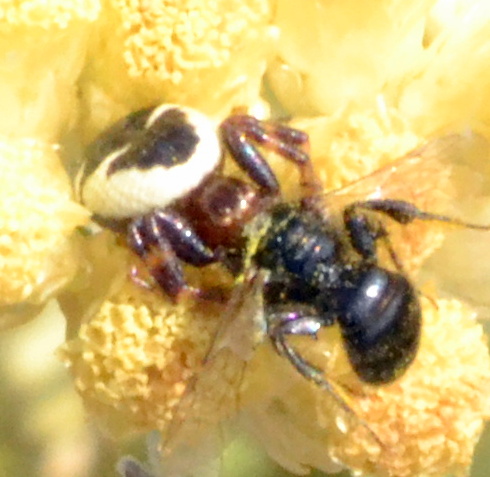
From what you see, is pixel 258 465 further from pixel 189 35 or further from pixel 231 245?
pixel 189 35

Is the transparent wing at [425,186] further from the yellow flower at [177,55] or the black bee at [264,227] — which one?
the yellow flower at [177,55]

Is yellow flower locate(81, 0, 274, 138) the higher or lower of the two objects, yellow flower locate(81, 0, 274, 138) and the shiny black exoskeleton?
the higher

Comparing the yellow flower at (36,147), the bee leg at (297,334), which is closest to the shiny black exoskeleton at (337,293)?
the bee leg at (297,334)

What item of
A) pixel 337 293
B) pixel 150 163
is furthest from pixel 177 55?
pixel 337 293

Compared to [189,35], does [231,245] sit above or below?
below

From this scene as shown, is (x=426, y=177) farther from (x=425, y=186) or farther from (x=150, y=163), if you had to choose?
(x=150, y=163)

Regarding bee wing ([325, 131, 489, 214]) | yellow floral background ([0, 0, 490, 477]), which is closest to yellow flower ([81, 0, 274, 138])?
yellow floral background ([0, 0, 490, 477])

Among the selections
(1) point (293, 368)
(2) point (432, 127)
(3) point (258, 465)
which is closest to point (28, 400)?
(3) point (258, 465)

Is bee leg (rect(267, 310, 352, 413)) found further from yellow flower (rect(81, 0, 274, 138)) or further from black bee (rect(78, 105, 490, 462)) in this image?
yellow flower (rect(81, 0, 274, 138))
